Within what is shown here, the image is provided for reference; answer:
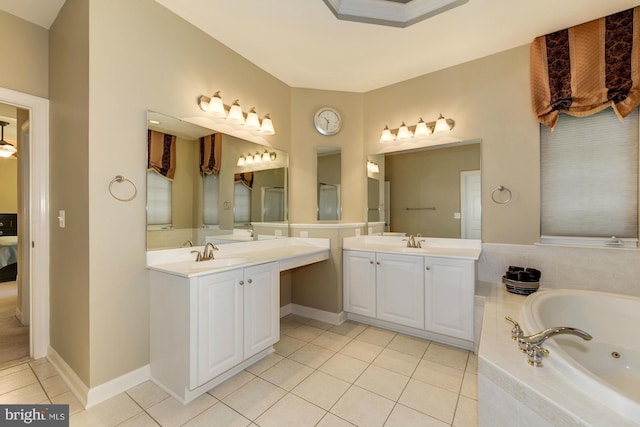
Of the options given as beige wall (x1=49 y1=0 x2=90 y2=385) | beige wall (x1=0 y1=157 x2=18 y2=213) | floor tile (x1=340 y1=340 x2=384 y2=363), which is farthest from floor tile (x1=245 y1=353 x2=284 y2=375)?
beige wall (x1=0 y1=157 x2=18 y2=213)

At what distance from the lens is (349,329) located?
2.71m

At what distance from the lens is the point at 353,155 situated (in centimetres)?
324

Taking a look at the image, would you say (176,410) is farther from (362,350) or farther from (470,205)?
(470,205)

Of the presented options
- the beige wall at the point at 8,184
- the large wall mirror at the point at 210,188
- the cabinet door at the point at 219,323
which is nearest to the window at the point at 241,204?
the large wall mirror at the point at 210,188

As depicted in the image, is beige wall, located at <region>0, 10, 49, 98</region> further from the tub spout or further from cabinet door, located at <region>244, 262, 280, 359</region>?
the tub spout

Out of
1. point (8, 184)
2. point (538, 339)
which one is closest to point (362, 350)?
point (538, 339)

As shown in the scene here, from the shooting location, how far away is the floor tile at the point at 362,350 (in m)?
2.19

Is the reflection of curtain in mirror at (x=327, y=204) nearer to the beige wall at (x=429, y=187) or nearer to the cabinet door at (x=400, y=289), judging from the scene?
the beige wall at (x=429, y=187)

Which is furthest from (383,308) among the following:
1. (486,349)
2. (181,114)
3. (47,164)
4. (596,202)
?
(47,164)

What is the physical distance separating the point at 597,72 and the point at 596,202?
3.29 feet

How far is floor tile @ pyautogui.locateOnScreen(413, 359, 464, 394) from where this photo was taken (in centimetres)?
182

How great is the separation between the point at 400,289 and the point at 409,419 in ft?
3.70

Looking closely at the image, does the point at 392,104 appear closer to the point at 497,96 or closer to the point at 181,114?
the point at 497,96

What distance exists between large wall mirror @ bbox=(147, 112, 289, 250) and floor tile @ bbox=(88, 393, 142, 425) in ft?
3.09
